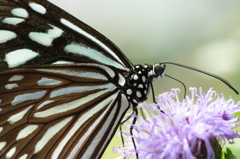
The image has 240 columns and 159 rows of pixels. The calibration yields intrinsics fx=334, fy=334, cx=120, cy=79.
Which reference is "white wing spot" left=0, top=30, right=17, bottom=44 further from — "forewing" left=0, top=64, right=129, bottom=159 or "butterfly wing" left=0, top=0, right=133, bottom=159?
"forewing" left=0, top=64, right=129, bottom=159

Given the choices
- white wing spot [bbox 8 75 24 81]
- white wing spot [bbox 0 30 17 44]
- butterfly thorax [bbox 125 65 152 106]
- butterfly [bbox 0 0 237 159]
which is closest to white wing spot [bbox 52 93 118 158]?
butterfly [bbox 0 0 237 159]

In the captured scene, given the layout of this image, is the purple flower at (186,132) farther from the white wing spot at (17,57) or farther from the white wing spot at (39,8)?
the white wing spot at (39,8)

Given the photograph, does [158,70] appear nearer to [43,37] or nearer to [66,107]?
[66,107]

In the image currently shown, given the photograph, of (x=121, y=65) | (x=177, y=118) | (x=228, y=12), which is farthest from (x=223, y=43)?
(x=177, y=118)

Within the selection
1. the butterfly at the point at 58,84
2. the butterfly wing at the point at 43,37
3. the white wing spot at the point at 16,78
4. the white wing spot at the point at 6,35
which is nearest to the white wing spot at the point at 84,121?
the butterfly at the point at 58,84

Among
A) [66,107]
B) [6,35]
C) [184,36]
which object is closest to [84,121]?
[66,107]
